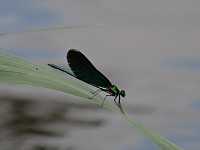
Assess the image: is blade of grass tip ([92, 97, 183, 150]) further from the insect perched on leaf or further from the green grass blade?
the insect perched on leaf

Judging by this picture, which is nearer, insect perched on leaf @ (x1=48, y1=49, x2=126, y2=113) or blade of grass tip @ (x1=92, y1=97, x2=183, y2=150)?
blade of grass tip @ (x1=92, y1=97, x2=183, y2=150)

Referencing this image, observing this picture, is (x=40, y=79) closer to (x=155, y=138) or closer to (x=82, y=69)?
(x=155, y=138)

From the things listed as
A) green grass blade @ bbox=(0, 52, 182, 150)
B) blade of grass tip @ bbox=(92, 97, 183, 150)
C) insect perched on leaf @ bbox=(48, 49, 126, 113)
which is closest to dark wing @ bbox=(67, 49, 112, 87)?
insect perched on leaf @ bbox=(48, 49, 126, 113)

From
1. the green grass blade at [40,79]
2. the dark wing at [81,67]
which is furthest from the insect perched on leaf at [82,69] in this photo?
the green grass blade at [40,79]

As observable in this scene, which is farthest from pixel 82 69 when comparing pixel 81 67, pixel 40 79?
pixel 40 79

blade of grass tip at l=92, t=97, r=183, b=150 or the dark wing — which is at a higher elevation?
the dark wing

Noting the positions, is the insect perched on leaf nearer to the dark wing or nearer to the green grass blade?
the dark wing

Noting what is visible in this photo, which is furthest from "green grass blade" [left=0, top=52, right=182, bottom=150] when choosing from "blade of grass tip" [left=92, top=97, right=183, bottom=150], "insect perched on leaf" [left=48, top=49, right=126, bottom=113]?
"insect perched on leaf" [left=48, top=49, right=126, bottom=113]

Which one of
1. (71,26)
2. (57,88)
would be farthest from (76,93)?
(71,26)

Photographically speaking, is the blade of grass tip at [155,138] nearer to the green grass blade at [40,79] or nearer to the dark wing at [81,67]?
the green grass blade at [40,79]
